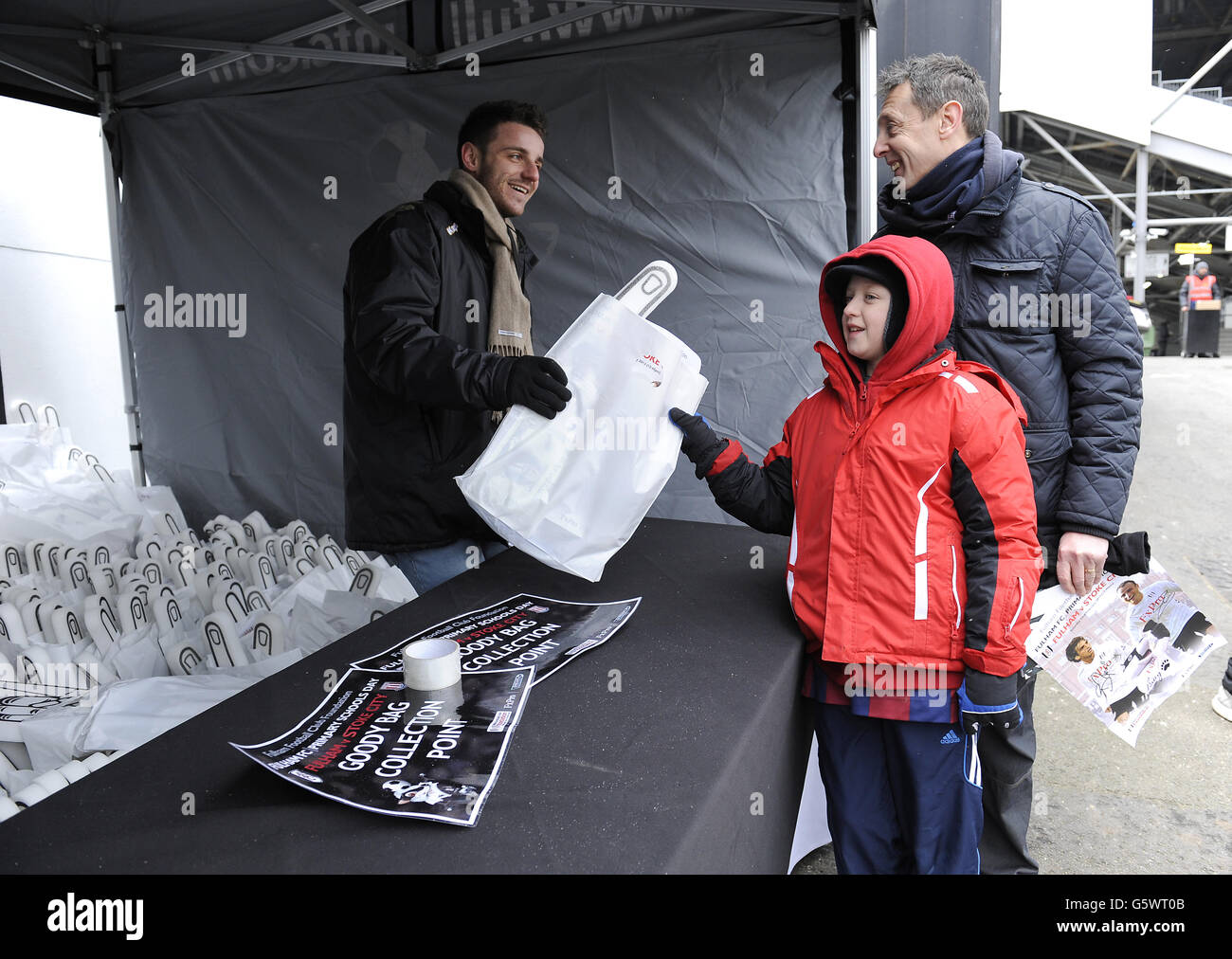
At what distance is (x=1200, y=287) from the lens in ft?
38.8

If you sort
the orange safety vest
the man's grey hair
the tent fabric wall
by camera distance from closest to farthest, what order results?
the man's grey hair < the tent fabric wall < the orange safety vest

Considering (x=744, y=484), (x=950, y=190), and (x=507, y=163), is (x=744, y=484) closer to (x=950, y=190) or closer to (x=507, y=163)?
(x=950, y=190)

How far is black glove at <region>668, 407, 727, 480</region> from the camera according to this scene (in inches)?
56.7

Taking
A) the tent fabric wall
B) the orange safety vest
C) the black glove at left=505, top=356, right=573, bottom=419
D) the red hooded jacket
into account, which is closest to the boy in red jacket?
the red hooded jacket

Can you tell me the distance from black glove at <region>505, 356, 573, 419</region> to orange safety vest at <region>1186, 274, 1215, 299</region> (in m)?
13.7

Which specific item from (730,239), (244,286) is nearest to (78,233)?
(244,286)

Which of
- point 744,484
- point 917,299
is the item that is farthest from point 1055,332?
point 744,484

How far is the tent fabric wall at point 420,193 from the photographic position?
8.88ft

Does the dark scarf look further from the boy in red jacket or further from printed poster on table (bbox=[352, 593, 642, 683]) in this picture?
printed poster on table (bbox=[352, 593, 642, 683])

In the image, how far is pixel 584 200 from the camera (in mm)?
2975

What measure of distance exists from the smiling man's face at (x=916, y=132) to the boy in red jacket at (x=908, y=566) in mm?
286

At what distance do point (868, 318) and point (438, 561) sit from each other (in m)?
1.03

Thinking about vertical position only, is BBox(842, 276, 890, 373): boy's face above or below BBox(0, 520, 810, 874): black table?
above

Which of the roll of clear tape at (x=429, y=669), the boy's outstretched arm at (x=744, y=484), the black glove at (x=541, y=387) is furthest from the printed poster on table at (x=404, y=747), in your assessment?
the boy's outstretched arm at (x=744, y=484)
